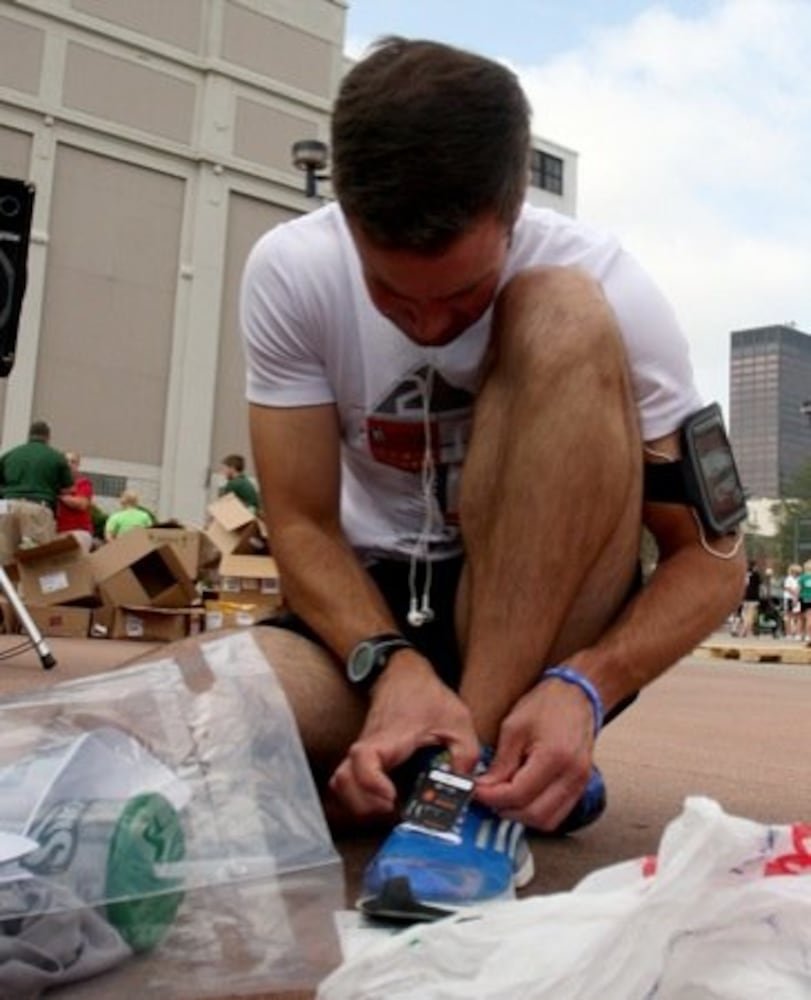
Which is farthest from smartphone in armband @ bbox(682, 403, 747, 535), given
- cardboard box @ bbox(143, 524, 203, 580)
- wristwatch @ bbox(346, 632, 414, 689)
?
cardboard box @ bbox(143, 524, 203, 580)

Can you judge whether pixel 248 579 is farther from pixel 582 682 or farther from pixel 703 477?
pixel 582 682

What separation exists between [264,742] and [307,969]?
0.30m

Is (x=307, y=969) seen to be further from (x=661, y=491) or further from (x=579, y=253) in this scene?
(x=579, y=253)

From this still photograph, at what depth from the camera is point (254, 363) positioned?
4.29 feet

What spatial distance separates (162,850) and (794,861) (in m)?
0.41

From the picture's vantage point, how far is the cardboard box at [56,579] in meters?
4.72

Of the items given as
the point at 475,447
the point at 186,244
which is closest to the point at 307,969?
the point at 475,447

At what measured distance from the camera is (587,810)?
3.94 ft

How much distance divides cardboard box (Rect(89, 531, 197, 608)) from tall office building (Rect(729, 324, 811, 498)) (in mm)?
52595

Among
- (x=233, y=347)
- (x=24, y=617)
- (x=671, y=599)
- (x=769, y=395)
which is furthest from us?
Result: (x=769, y=395)

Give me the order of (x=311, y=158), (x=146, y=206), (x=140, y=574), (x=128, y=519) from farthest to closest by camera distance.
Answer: (x=146, y=206) < (x=128, y=519) < (x=311, y=158) < (x=140, y=574)

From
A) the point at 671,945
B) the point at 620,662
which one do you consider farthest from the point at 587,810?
the point at 671,945

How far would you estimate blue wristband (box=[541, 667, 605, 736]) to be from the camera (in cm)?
102

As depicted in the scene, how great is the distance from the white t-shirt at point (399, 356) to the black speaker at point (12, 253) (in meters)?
1.47
